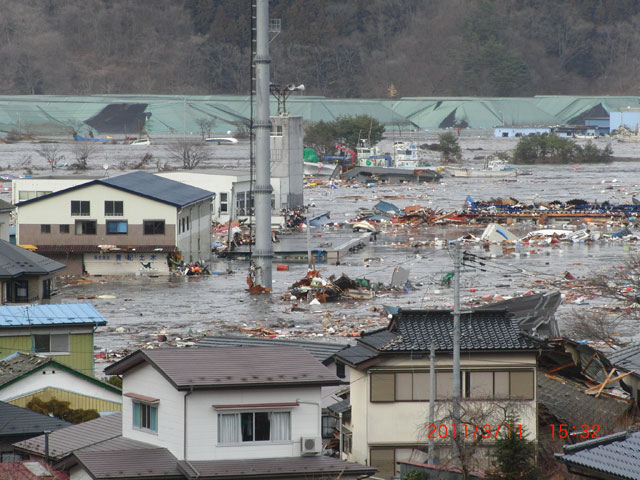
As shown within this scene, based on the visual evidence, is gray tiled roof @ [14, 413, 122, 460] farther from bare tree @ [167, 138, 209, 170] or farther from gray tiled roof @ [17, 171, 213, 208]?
bare tree @ [167, 138, 209, 170]

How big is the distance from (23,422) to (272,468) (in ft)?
9.25

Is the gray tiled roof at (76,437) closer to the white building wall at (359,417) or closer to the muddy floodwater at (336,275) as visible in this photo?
the white building wall at (359,417)

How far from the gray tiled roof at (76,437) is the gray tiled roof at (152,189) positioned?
Answer: 17402 millimetres

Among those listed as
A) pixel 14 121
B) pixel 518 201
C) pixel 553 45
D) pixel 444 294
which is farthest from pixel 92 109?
pixel 444 294

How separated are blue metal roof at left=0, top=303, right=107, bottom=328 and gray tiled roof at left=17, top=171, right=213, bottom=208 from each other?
1362 centimetres

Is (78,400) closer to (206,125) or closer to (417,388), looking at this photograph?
(417,388)

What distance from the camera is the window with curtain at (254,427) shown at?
818 cm

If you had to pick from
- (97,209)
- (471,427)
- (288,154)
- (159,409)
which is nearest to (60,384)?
(159,409)

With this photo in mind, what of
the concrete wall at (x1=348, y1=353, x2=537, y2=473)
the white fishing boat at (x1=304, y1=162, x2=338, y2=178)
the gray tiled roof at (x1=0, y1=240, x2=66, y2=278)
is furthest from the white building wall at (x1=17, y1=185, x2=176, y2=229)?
the white fishing boat at (x1=304, y1=162, x2=338, y2=178)

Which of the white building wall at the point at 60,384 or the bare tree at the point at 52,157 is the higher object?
the bare tree at the point at 52,157

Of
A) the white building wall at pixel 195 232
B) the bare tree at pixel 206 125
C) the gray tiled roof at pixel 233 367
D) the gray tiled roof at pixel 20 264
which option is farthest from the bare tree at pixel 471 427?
the bare tree at pixel 206 125

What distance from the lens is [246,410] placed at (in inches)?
324

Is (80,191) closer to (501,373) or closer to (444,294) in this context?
(444,294)

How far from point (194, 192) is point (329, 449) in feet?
65.1
